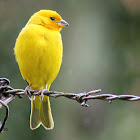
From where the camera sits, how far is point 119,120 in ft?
23.4

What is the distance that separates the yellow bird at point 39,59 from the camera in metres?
4.24

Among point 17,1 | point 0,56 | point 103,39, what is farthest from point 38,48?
point 17,1

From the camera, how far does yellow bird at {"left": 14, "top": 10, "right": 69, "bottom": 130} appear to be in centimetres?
424

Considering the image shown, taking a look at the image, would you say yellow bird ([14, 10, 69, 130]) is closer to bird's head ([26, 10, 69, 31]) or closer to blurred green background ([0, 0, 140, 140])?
bird's head ([26, 10, 69, 31])

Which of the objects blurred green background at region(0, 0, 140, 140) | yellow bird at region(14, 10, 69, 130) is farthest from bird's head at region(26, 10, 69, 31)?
blurred green background at region(0, 0, 140, 140)

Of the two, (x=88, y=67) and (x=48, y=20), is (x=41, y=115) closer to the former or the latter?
(x=48, y=20)

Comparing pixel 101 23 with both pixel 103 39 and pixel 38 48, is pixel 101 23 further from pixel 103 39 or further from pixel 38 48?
pixel 38 48

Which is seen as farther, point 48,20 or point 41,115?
point 48,20

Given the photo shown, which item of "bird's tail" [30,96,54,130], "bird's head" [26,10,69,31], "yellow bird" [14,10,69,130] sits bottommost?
"bird's tail" [30,96,54,130]

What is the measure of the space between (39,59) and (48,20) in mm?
905

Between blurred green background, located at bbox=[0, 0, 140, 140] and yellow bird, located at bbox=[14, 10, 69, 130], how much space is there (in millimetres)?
2403

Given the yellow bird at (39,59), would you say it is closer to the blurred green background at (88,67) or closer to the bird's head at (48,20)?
the bird's head at (48,20)

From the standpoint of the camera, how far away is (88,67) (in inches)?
295

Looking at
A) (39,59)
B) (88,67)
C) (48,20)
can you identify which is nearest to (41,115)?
(39,59)
